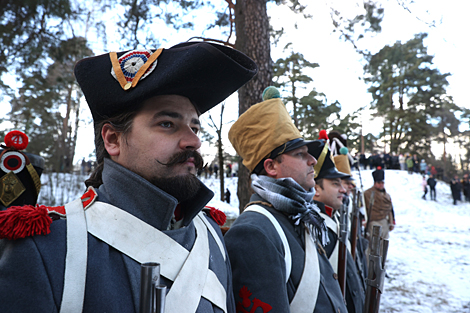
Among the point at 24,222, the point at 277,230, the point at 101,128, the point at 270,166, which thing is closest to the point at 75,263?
the point at 24,222

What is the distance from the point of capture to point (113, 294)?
3.67 ft

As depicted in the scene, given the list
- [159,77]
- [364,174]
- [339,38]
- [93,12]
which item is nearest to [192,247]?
[159,77]

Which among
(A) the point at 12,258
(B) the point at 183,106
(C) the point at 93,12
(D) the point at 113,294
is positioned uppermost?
(C) the point at 93,12

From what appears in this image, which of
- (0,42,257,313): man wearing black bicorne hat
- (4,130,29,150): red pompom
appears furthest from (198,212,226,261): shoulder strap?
(4,130,29,150): red pompom

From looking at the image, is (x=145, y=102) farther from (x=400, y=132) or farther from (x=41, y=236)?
(x=400, y=132)

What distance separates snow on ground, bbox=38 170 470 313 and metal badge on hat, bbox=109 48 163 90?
19.3ft

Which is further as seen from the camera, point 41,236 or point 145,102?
point 145,102

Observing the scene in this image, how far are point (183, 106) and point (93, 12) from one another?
7.04 meters

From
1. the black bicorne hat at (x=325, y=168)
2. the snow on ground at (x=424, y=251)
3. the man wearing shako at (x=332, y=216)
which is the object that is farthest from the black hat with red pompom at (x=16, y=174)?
the snow on ground at (x=424, y=251)

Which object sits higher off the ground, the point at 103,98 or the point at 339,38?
the point at 339,38

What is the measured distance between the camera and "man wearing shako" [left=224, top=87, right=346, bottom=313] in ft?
6.15

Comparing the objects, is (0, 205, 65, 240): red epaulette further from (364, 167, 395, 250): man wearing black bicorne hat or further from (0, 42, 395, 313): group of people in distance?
(364, 167, 395, 250): man wearing black bicorne hat

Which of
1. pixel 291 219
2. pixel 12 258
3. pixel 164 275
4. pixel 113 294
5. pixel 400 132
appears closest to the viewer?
pixel 12 258

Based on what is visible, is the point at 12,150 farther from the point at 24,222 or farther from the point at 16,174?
the point at 24,222
